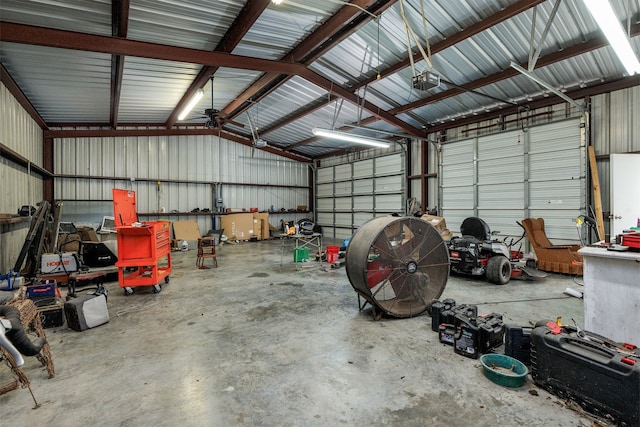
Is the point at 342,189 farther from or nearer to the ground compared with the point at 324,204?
farther from the ground

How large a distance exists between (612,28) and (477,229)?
355 centimetres

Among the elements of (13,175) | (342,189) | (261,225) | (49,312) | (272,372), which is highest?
(342,189)

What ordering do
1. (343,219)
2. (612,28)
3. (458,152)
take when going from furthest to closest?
(343,219) < (458,152) < (612,28)

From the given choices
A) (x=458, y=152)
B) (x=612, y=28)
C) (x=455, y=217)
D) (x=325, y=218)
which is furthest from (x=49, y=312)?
(x=325, y=218)

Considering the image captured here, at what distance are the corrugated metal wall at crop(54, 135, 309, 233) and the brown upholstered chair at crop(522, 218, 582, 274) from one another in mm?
9993

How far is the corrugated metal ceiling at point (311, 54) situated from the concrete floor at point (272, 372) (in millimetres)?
4153

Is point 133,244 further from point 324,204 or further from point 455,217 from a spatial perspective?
point 324,204

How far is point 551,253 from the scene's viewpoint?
5.77 meters

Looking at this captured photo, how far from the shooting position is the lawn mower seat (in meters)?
5.58

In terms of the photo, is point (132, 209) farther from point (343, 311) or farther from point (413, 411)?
point (413, 411)

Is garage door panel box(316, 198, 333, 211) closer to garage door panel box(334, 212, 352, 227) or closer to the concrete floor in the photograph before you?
garage door panel box(334, 212, 352, 227)

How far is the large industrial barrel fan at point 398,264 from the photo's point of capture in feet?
10.8

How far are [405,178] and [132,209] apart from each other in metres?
8.20

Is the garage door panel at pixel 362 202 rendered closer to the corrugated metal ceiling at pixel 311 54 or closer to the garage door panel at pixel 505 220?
the corrugated metal ceiling at pixel 311 54
